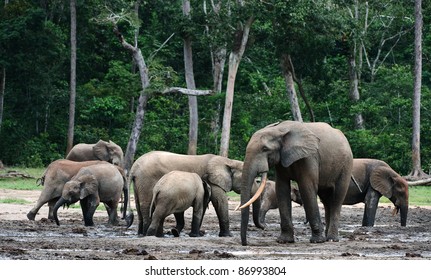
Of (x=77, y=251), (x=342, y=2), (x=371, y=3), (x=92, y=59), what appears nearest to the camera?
(x=77, y=251)

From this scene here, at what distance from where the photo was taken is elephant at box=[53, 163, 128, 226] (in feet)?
62.5

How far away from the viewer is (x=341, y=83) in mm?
39281

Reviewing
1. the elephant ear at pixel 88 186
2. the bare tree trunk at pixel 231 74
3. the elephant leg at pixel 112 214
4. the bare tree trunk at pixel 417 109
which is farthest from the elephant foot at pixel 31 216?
the bare tree trunk at pixel 417 109

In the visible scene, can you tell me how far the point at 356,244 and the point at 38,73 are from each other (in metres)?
26.0

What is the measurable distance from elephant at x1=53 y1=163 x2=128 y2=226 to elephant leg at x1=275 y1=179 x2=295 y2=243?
4.22 meters

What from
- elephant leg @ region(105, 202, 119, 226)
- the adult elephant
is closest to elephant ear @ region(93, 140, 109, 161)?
elephant leg @ region(105, 202, 119, 226)

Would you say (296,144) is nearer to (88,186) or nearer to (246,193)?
(246,193)

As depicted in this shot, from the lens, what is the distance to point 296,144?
51.5 feet

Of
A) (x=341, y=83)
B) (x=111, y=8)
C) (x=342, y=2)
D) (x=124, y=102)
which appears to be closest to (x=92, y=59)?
(x=124, y=102)

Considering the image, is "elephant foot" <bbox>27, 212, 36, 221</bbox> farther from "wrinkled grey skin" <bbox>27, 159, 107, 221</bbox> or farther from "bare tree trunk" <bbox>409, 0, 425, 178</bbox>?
"bare tree trunk" <bbox>409, 0, 425, 178</bbox>

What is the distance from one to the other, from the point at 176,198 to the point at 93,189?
275cm

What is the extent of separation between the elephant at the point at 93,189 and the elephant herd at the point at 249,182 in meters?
0.02

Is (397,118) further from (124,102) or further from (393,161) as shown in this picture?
(124,102)

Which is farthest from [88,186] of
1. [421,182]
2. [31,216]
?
[421,182]
